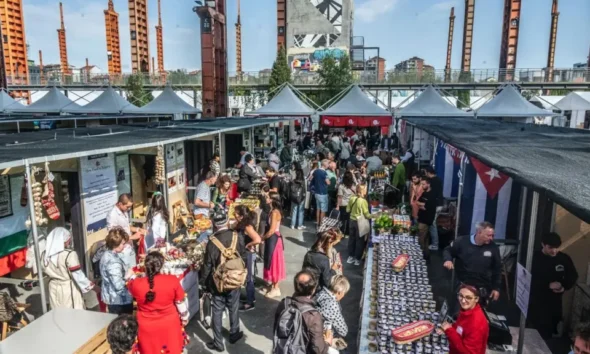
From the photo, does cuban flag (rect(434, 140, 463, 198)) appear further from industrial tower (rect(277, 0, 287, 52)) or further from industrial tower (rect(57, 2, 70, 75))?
industrial tower (rect(57, 2, 70, 75))

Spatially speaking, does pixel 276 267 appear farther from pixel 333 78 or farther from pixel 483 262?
pixel 333 78

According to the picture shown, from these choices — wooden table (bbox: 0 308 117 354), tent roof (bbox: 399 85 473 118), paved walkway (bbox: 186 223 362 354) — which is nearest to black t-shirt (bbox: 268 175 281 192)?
paved walkway (bbox: 186 223 362 354)

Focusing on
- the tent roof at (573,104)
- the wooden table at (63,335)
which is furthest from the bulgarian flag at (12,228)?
the tent roof at (573,104)

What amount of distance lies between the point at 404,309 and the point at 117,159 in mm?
5747

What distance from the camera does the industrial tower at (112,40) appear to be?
186 ft

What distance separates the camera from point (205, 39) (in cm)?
1895

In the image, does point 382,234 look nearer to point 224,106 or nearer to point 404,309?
point 404,309

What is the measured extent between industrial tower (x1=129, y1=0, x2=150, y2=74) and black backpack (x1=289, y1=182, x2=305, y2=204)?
44.6m

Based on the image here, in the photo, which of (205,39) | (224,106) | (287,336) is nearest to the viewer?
(287,336)

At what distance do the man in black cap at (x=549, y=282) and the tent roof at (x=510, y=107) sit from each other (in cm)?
1376

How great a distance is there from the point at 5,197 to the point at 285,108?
41.5 ft

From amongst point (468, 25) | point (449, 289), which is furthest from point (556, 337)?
point (468, 25)

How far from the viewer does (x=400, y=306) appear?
446 cm

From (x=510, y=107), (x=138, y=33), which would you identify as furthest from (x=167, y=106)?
(x=138, y=33)
